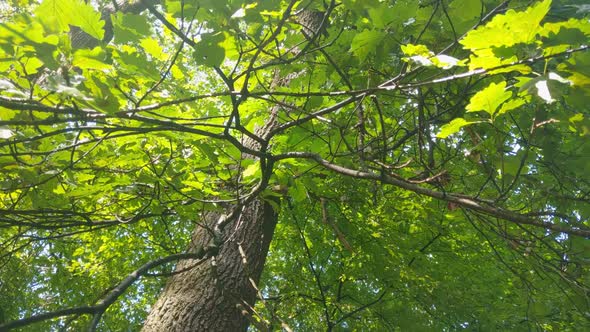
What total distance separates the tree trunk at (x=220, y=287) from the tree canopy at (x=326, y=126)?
0.57 ft

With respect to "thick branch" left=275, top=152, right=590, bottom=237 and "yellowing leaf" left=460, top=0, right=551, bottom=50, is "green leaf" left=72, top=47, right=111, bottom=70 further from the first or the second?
"yellowing leaf" left=460, top=0, right=551, bottom=50

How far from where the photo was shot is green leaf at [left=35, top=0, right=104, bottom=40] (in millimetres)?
1036

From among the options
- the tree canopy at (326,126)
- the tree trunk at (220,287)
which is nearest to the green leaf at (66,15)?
the tree canopy at (326,126)

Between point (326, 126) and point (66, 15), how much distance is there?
4.14ft

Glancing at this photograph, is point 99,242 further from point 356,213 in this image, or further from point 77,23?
point 77,23

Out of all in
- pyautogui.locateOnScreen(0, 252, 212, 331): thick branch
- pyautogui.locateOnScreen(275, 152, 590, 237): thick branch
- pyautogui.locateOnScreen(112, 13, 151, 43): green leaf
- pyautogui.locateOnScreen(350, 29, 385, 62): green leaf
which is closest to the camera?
pyautogui.locateOnScreen(0, 252, 212, 331): thick branch

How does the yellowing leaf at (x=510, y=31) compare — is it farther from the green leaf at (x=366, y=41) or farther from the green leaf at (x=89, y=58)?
the green leaf at (x=89, y=58)

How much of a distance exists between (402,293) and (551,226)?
352cm

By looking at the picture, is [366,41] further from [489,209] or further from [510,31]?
[489,209]

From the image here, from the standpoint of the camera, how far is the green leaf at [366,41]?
138 centimetres

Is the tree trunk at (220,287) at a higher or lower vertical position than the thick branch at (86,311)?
higher

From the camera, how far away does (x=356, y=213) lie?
4.36m

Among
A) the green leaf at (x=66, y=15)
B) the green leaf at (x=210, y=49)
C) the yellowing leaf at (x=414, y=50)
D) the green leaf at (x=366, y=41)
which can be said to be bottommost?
the green leaf at (x=210, y=49)

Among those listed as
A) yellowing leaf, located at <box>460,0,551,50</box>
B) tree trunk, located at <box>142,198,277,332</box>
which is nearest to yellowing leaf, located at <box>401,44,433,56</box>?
yellowing leaf, located at <box>460,0,551,50</box>
